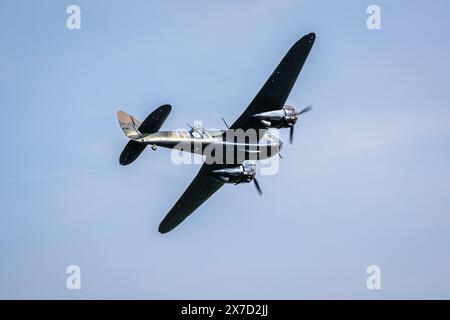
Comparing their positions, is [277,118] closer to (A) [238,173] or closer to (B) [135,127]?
(A) [238,173]

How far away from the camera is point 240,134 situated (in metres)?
43.9

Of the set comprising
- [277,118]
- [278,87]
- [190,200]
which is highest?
[278,87]

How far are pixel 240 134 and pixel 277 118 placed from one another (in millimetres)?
2249

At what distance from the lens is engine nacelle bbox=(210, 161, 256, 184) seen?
44.9m

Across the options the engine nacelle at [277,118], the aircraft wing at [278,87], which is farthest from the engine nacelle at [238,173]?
the engine nacelle at [277,118]

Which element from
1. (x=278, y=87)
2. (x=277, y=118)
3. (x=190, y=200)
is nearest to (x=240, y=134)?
(x=277, y=118)

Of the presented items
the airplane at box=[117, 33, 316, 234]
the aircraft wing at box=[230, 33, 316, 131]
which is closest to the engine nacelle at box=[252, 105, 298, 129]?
the airplane at box=[117, 33, 316, 234]

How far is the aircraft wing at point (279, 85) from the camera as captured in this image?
4209 centimetres

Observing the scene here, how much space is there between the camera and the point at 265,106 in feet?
142
